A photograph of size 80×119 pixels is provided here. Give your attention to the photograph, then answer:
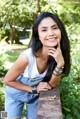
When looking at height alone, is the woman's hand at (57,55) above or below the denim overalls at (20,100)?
above

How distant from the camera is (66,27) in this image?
7617mm

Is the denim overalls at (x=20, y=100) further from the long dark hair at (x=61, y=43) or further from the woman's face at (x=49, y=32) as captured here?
the woman's face at (x=49, y=32)

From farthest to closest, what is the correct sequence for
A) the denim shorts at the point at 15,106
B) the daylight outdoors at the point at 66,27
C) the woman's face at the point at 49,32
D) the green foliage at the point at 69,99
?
1. the daylight outdoors at the point at 66,27
2. the green foliage at the point at 69,99
3. the denim shorts at the point at 15,106
4. the woman's face at the point at 49,32

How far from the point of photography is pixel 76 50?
693cm

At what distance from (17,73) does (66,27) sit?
5759 mm

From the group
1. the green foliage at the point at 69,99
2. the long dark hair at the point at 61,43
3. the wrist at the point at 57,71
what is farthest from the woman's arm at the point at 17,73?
the green foliage at the point at 69,99

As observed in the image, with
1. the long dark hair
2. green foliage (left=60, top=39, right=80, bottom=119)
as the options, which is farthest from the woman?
green foliage (left=60, top=39, right=80, bottom=119)

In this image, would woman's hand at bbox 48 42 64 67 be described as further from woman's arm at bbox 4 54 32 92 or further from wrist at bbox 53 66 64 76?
woman's arm at bbox 4 54 32 92

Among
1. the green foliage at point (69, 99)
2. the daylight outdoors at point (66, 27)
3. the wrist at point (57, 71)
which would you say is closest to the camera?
the wrist at point (57, 71)

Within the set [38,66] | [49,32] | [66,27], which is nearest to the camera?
[49,32]

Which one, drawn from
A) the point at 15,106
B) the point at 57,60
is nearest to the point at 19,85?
the point at 15,106

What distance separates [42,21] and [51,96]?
53cm

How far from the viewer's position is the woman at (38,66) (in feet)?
6.44

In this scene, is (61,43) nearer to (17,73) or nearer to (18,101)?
(17,73)
